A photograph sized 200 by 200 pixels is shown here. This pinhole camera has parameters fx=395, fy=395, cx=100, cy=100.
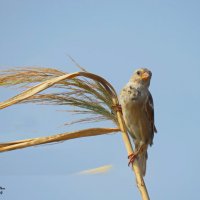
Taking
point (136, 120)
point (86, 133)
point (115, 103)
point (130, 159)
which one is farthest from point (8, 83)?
point (136, 120)

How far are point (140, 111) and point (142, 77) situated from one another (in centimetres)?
32

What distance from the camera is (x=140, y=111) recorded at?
346 centimetres

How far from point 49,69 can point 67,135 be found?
16.6 inches

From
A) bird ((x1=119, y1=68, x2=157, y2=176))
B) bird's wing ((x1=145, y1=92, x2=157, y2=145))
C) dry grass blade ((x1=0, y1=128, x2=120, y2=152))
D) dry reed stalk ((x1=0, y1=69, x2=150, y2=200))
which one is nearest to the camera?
dry reed stalk ((x1=0, y1=69, x2=150, y2=200))

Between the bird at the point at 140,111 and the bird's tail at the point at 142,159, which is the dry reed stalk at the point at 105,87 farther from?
the bird's tail at the point at 142,159

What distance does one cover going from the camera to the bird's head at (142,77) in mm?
3545

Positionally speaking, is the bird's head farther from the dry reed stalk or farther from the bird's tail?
the dry reed stalk

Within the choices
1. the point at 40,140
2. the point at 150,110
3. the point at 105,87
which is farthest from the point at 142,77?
the point at 40,140

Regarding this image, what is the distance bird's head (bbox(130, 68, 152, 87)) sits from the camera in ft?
11.6

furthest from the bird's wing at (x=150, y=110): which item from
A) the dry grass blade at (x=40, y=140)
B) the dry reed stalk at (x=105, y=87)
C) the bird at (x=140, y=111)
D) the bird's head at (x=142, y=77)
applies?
the dry grass blade at (x=40, y=140)

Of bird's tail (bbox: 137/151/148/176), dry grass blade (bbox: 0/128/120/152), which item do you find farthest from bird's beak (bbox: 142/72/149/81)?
dry grass blade (bbox: 0/128/120/152)

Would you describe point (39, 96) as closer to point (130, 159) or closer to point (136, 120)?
point (130, 159)

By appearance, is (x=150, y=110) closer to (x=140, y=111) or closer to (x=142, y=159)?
(x=140, y=111)

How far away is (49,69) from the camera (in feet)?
7.84
